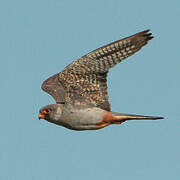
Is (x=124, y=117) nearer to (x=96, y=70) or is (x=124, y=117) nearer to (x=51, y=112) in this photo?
(x=96, y=70)

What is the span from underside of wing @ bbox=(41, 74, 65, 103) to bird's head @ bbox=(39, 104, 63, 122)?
28.3 inches

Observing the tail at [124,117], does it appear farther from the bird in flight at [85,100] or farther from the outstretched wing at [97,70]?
the outstretched wing at [97,70]

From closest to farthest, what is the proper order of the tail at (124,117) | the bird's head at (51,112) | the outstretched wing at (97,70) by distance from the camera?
the outstretched wing at (97,70)
the tail at (124,117)
the bird's head at (51,112)

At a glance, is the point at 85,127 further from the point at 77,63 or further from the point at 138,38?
the point at 138,38

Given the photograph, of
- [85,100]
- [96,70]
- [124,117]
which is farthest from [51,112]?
[124,117]

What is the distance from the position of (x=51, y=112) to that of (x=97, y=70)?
1872 millimetres

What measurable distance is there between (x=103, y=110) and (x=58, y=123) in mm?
1357

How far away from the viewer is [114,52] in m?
15.1

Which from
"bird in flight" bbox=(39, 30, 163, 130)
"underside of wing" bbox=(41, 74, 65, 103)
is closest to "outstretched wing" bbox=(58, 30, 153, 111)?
"bird in flight" bbox=(39, 30, 163, 130)

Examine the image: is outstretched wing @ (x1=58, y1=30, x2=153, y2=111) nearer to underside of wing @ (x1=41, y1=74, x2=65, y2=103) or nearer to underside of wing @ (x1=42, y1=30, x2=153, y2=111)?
underside of wing @ (x1=42, y1=30, x2=153, y2=111)

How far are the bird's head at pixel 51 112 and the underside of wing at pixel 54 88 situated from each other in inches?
28.3

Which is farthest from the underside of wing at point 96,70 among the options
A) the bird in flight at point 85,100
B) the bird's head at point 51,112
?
the bird's head at point 51,112

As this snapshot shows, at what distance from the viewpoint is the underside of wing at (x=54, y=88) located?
682 inches

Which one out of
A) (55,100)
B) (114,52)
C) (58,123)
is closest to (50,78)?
(55,100)
